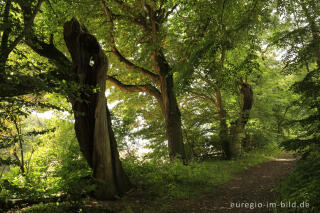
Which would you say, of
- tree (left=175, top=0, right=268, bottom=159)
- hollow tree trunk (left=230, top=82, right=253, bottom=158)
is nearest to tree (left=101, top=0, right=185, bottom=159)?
tree (left=175, top=0, right=268, bottom=159)

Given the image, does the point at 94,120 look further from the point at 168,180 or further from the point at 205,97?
the point at 205,97

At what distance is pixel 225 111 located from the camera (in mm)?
13773

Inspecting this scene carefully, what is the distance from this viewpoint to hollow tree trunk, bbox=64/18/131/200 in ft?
18.2

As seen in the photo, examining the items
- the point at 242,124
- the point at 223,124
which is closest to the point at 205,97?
the point at 223,124

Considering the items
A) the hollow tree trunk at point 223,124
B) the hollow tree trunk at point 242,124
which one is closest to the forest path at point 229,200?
the hollow tree trunk at point 242,124

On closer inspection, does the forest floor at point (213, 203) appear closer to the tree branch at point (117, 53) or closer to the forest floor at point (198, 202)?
the forest floor at point (198, 202)

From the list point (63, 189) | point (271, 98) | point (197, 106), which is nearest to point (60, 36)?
point (63, 189)

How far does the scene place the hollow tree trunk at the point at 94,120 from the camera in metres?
5.54

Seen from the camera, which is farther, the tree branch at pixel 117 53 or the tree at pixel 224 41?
the tree branch at pixel 117 53

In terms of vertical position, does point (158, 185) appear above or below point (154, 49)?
below

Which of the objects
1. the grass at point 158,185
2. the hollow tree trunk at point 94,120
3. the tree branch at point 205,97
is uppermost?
the tree branch at point 205,97

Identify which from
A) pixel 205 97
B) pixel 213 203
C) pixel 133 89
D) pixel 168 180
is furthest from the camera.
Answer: pixel 205 97

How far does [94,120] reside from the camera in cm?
581

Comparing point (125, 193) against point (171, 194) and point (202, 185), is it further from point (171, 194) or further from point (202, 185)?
point (202, 185)
